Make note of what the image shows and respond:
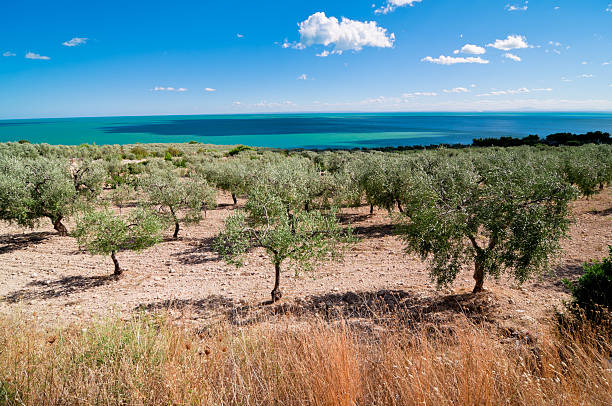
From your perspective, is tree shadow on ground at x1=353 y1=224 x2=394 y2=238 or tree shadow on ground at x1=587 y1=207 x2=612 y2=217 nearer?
tree shadow on ground at x1=353 y1=224 x2=394 y2=238

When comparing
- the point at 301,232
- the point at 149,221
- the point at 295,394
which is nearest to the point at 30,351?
the point at 295,394

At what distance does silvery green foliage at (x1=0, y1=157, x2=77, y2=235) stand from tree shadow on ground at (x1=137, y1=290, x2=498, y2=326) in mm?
12940

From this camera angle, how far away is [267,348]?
493 centimetres

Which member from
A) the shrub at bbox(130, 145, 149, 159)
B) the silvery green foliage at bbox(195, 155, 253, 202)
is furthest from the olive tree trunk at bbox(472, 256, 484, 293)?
the shrub at bbox(130, 145, 149, 159)

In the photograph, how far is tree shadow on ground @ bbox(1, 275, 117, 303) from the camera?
12.6m

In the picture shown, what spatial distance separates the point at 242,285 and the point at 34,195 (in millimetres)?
15922

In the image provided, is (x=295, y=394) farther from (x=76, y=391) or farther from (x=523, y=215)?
(x=523, y=215)

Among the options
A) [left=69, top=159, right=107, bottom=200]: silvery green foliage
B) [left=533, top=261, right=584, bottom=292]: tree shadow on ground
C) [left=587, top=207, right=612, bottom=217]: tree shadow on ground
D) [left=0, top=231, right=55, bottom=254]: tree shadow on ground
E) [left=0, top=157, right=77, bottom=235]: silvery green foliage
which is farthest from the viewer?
[left=587, top=207, right=612, bottom=217]: tree shadow on ground

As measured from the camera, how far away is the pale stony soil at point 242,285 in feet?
36.4

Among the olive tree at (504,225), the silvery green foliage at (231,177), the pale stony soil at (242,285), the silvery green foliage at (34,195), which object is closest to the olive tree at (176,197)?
the pale stony soil at (242,285)

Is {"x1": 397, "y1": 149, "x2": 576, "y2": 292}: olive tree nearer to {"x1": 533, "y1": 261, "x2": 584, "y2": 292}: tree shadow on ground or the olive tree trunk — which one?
the olive tree trunk

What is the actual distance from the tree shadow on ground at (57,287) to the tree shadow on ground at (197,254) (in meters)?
3.69

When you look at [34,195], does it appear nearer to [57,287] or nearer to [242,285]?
[57,287]

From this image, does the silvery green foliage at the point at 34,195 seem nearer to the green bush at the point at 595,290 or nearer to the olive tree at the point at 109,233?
the olive tree at the point at 109,233
